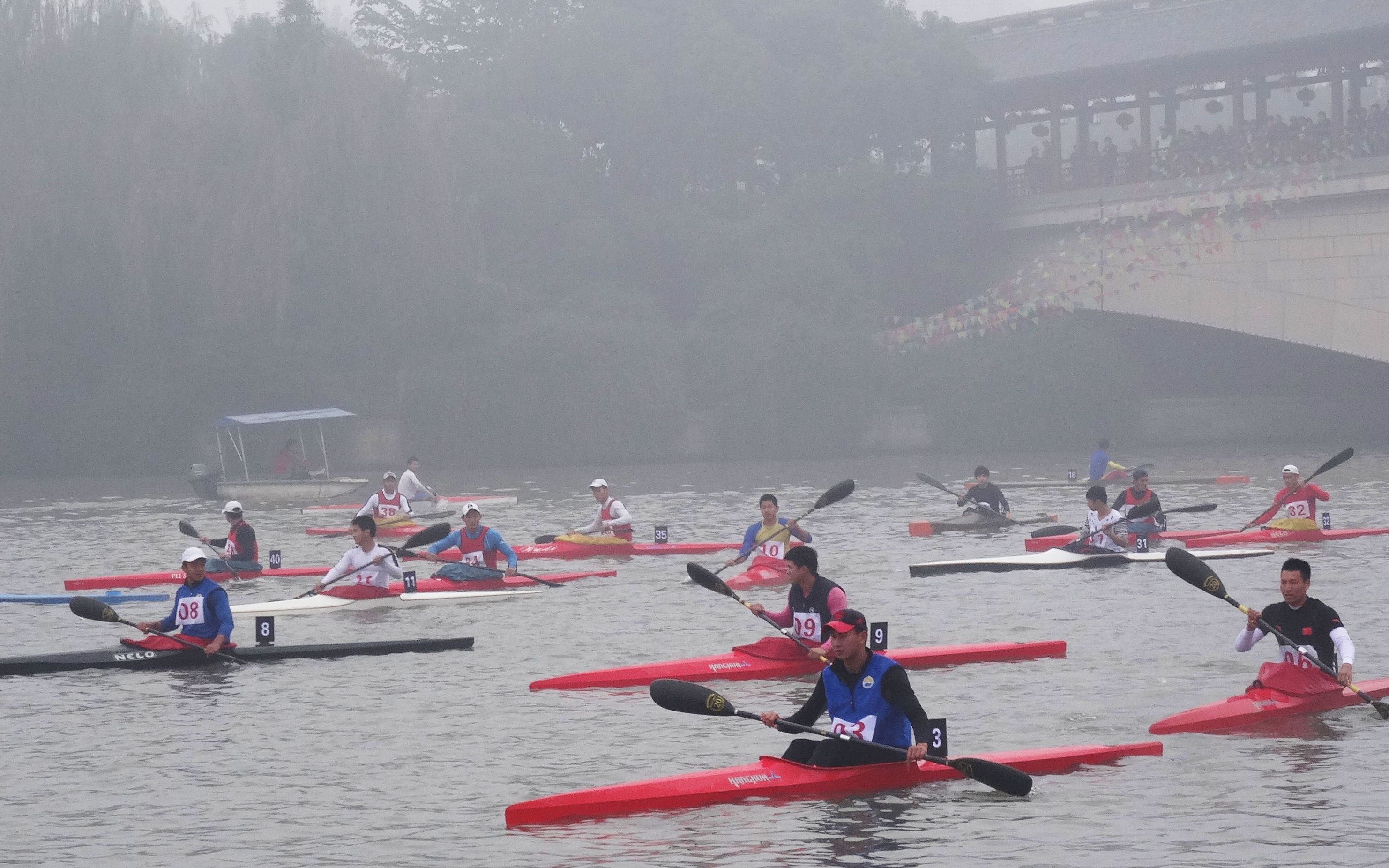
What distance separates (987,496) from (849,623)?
1942 cm

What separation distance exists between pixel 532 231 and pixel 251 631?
35944 millimetres

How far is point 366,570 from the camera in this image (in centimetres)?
2048

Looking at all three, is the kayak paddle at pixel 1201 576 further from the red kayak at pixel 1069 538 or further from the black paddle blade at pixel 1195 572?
the red kayak at pixel 1069 538

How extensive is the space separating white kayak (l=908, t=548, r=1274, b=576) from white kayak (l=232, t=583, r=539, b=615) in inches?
248

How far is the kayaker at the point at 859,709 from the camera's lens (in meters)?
11.0

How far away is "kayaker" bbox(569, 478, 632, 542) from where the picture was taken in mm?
25844

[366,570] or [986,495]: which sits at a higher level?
[986,495]

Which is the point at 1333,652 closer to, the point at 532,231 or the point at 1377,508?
the point at 1377,508

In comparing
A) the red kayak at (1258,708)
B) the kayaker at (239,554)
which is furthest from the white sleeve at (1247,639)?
the kayaker at (239,554)

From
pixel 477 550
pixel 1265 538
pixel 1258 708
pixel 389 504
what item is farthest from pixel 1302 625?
pixel 389 504

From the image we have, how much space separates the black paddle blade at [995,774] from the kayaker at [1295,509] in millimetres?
15187

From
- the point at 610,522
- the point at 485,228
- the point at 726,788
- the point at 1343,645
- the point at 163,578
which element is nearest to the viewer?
the point at 726,788

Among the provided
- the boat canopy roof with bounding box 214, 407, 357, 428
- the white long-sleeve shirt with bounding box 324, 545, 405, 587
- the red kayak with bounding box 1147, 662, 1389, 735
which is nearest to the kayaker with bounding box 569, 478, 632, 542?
the white long-sleeve shirt with bounding box 324, 545, 405, 587

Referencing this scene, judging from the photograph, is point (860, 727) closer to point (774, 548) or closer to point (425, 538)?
point (774, 548)
